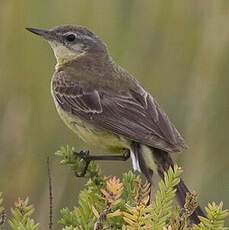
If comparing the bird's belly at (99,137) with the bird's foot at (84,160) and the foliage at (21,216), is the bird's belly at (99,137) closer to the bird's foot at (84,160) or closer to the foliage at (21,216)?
the bird's foot at (84,160)

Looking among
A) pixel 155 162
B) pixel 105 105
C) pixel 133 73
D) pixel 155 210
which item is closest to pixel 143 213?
pixel 155 210

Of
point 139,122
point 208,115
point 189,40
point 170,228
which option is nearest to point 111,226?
point 170,228

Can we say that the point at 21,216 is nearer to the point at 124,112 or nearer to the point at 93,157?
the point at 93,157

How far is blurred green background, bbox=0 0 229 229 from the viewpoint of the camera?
449cm

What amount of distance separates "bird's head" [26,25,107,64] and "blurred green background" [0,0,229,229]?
8 centimetres

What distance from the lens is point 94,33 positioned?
4816 millimetres

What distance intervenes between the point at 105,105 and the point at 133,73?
0.77 metres

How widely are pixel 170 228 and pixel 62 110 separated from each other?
2.32 metres

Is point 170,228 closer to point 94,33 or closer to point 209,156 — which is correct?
point 209,156

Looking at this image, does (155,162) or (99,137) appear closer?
(155,162)

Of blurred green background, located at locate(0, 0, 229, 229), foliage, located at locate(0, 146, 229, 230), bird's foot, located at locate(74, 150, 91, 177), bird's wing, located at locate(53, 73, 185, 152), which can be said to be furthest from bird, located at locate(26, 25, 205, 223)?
foliage, located at locate(0, 146, 229, 230)

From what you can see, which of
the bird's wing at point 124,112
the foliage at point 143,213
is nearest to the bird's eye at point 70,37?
the bird's wing at point 124,112

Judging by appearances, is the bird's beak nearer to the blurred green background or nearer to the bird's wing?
the blurred green background

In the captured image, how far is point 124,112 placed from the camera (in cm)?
399
